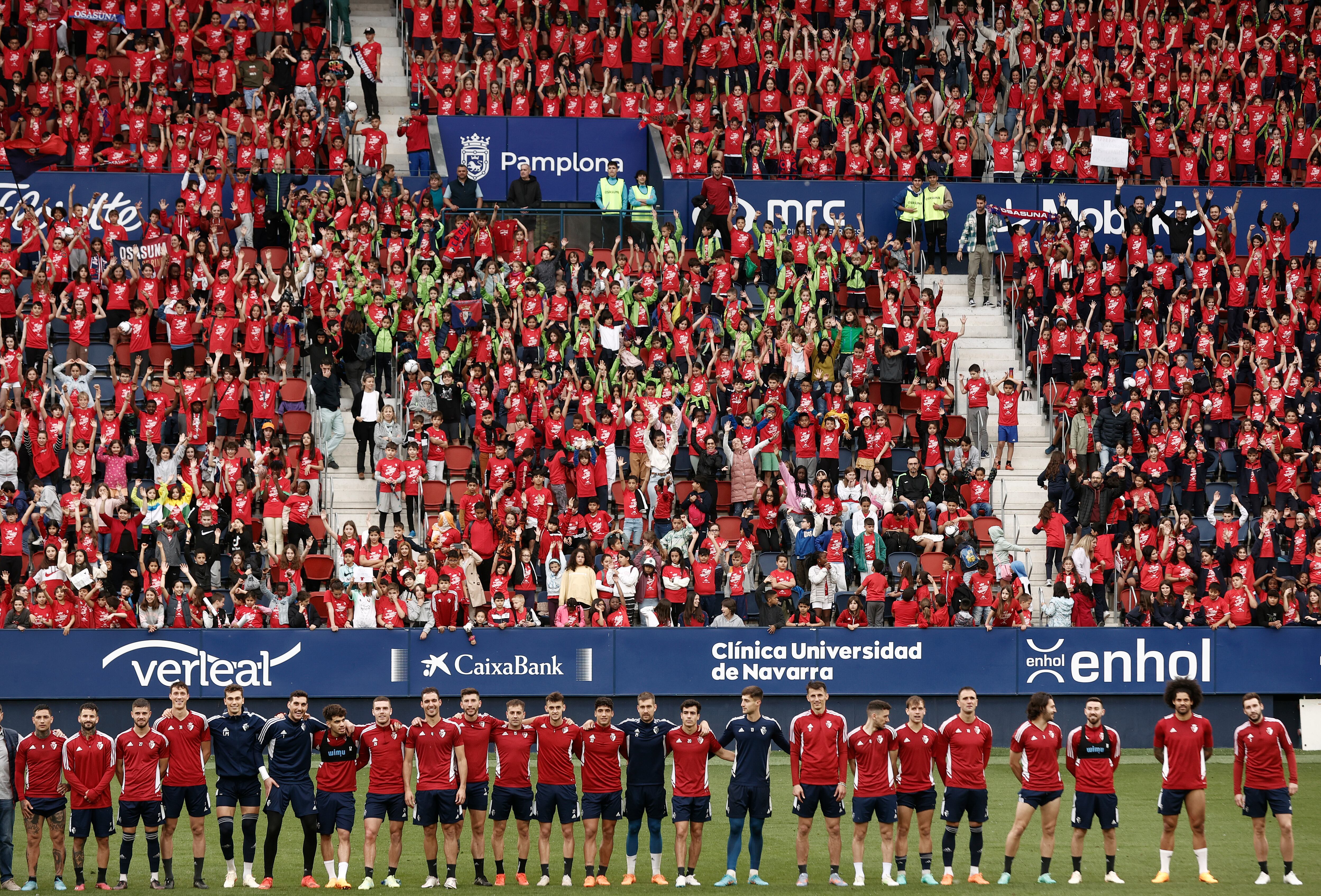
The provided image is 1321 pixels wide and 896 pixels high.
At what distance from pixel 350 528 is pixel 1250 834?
12.9 meters

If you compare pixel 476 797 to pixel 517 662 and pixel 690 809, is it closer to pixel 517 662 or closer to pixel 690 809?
pixel 690 809

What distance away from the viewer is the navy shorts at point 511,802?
17344mm

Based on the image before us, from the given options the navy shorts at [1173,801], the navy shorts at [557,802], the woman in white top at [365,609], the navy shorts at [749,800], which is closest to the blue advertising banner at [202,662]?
the woman in white top at [365,609]

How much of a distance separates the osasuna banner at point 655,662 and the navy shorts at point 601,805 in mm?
7182

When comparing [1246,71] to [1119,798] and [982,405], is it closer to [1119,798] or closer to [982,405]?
[982,405]

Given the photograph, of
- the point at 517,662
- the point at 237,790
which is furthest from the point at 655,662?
the point at 237,790

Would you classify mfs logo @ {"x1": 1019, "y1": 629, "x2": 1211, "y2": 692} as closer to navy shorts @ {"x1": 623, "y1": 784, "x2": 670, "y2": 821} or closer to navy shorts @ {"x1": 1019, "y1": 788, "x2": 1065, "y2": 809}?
navy shorts @ {"x1": 1019, "y1": 788, "x2": 1065, "y2": 809}

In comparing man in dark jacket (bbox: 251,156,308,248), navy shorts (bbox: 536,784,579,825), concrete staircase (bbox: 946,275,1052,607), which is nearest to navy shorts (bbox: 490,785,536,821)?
navy shorts (bbox: 536,784,579,825)

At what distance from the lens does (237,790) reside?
56.1 ft

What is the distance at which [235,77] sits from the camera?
32906 mm

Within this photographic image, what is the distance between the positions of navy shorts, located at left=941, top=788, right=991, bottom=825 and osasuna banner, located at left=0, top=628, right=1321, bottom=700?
7663 millimetres

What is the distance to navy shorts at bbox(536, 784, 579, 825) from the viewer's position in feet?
56.7

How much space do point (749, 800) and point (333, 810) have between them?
4.05 m

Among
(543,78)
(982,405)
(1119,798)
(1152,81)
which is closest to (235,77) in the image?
(543,78)
